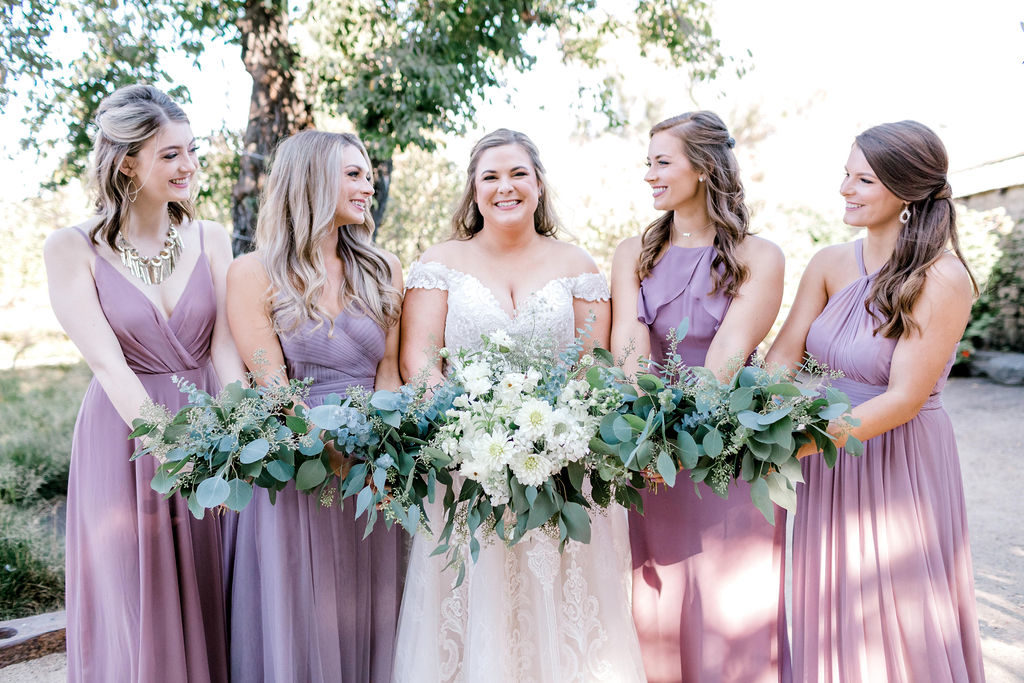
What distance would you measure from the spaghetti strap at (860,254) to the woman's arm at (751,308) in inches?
11.8

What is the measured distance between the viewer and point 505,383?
249cm

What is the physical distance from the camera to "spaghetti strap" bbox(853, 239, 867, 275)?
121 inches

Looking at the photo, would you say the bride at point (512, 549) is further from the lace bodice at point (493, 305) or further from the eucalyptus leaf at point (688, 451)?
the eucalyptus leaf at point (688, 451)

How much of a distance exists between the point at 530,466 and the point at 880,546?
4.96 feet

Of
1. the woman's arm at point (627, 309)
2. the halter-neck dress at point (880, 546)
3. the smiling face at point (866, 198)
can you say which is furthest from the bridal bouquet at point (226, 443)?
the smiling face at point (866, 198)

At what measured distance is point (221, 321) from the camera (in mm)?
3195

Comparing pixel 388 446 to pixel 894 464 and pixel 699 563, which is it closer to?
pixel 699 563

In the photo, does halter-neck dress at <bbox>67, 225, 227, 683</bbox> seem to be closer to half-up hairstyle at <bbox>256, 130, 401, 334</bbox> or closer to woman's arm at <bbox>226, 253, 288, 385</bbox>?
woman's arm at <bbox>226, 253, 288, 385</bbox>

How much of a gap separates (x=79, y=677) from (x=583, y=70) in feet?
22.9

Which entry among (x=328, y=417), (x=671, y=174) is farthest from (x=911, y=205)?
(x=328, y=417)

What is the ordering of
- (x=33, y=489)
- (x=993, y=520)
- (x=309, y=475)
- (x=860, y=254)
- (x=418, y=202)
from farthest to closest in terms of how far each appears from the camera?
(x=418, y=202), (x=993, y=520), (x=33, y=489), (x=860, y=254), (x=309, y=475)

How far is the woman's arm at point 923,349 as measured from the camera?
2785 mm

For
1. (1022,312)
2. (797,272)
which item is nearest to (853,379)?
(797,272)

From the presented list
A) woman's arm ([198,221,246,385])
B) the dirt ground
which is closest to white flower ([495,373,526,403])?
woman's arm ([198,221,246,385])
